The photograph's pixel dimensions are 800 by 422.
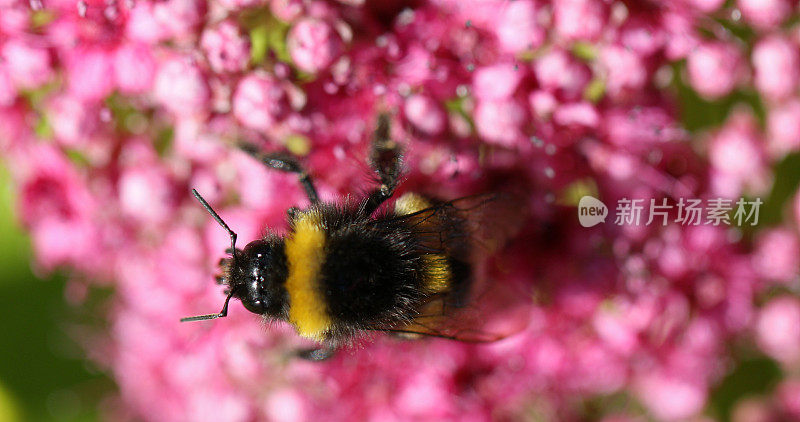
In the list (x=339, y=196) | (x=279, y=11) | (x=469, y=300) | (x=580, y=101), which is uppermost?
(x=279, y=11)

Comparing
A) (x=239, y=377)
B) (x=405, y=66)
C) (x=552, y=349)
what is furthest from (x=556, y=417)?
(x=405, y=66)

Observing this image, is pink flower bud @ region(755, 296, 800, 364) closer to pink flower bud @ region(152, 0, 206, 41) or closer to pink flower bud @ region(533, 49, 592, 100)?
pink flower bud @ region(533, 49, 592, 100)

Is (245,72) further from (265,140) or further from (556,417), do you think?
(556,417)

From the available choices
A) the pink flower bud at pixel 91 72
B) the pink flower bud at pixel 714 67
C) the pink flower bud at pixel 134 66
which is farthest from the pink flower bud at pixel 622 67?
the pink flower bud at pixel 91 72

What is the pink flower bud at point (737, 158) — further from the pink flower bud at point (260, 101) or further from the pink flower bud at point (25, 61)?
the pink flower bud at point (25, 61)

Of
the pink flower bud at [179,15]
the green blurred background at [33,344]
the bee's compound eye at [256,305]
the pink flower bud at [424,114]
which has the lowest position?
the green blurred background at [33,344]

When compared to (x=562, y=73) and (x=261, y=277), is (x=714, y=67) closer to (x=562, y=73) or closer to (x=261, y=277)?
(x=562, y=73)
